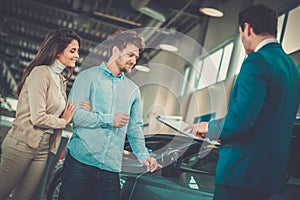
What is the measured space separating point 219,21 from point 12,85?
57.6 ft

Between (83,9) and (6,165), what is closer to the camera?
(6,165)

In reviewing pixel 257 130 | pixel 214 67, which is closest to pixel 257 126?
pixel 257 130

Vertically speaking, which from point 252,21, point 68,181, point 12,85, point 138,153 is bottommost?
point 68,181

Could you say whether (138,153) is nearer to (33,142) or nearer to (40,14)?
(33,142)

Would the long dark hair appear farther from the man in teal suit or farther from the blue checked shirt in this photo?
the man in teal suit

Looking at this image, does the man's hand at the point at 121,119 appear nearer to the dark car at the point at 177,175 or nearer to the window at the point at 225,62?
the dark car at the point at 177,175

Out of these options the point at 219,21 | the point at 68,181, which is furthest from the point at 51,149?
the point at 219,21

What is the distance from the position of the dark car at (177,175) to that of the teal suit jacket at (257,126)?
3.42 ft

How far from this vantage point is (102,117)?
2941mm

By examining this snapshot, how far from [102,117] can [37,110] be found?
1.29 ft

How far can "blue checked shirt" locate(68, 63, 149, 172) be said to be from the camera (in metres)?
2.91

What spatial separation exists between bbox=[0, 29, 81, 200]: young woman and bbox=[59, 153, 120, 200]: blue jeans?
0.24 meters

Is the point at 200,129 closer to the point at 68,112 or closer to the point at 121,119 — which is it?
the point at 121,119

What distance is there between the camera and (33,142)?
10.0 ft
